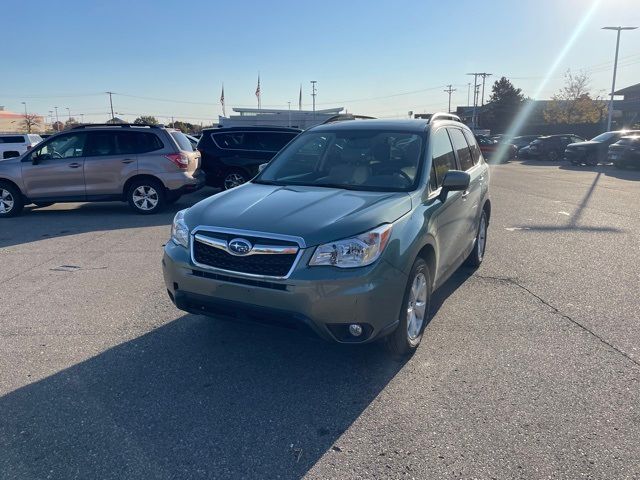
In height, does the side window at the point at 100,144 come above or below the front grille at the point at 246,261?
above

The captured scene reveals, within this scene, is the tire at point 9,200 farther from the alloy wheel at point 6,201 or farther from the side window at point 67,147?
the side window at point 67,147

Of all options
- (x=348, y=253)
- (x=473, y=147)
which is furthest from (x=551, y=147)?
(x=348, y=253)

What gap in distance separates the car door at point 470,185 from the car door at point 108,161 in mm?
7304

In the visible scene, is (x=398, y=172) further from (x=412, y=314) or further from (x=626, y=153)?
(x=626, y=153)

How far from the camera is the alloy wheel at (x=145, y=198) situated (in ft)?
36.0

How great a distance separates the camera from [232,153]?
507 inches

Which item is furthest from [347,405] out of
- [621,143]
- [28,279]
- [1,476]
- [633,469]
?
[621,143]

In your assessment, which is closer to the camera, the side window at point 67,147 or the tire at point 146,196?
the side window at point 67,147

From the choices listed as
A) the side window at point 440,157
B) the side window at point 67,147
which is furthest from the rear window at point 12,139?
the side window at point 440,157

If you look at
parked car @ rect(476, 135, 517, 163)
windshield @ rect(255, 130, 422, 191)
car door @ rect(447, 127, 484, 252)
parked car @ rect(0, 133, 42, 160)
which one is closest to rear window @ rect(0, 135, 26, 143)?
parked car @ rect(0, 133, 42, 160)

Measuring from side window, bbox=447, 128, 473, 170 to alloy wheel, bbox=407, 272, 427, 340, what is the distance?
193 centimetres

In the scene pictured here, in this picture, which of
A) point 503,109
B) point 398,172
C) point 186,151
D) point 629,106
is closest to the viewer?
point 398,172

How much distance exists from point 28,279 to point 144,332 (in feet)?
8.51

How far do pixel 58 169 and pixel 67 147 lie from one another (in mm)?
496
